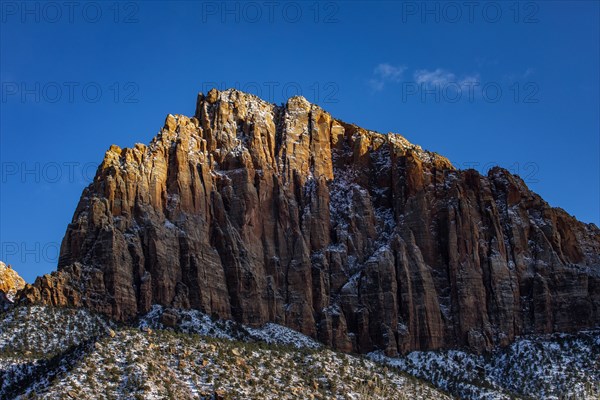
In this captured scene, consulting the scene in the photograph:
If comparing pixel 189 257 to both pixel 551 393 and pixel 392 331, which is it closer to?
pixel 392 331

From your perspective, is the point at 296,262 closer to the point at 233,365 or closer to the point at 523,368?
the point at 523,368

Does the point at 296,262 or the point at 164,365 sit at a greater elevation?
the point at 296,262

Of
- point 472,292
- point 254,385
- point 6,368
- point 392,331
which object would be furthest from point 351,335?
point 6,368

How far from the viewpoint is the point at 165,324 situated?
166 m

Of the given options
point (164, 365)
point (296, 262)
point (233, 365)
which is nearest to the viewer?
point (164, 365)

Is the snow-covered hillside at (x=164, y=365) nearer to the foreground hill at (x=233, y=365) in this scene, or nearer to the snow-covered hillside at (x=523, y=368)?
the foreground hill at (x=233, y=365)

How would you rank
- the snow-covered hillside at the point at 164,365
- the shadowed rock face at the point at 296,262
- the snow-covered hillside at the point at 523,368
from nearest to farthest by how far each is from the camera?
1. the snow-covered hillside at the point at 164,365
2. the snow-covered hillside at the point at 523,368
3. the shadowed rock face at the point at 296,262

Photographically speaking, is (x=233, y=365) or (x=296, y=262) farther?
(x=296, y=262)

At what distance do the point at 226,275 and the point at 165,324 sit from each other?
20.2 m

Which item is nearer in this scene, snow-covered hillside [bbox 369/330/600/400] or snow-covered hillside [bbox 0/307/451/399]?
snow-covered hillside [bbox 0/307/451/399]

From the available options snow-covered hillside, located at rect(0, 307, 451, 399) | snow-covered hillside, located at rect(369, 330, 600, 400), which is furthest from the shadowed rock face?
snow-covered hillside, located at rect(0, 307, 451, 399)

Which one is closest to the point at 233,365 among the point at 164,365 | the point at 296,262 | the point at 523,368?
the point at 164,365

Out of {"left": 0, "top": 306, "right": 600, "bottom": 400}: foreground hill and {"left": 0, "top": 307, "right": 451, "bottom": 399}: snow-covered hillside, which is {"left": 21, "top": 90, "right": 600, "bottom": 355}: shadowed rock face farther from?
{"left": 0, "top": 307, "right": 451, "bottom": 399}: snow-covered hillside

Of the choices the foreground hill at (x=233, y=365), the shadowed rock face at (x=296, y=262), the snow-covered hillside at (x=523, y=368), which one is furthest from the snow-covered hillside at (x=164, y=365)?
the shadowed rock face at (x=296, y=262)
